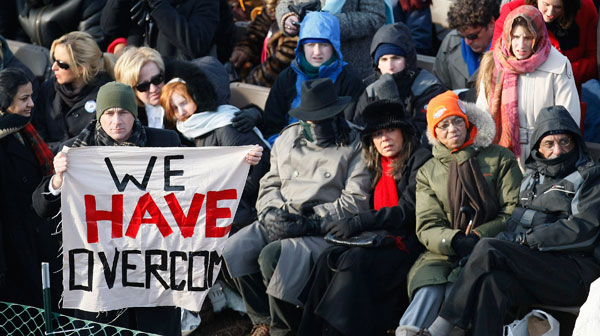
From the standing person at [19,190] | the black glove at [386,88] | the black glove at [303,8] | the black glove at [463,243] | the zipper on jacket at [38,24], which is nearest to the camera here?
the black glove at [463,243]

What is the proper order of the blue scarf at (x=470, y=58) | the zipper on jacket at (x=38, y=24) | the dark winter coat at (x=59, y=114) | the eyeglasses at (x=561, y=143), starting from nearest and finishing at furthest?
the eyeglasses at (x=561, y=143)
the blue scarf at (x=470, y=58)
the dark winter coat at (x=59, y=114)
the zipper on jacket at (x=38, y=24)

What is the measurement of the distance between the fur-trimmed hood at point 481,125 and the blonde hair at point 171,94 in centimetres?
242

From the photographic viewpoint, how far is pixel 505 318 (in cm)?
681

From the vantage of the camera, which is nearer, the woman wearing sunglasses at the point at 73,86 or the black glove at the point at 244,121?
the black glove at the point at 244,121

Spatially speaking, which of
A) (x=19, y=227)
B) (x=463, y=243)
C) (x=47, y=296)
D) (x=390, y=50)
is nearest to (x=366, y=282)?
(x=463, y=243)

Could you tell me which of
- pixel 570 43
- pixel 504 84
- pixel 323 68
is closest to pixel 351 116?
pixel 323 68

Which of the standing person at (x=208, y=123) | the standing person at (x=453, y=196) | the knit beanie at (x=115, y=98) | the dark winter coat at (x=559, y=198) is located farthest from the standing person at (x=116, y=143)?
the dark winter coat at (x=559, y=198)

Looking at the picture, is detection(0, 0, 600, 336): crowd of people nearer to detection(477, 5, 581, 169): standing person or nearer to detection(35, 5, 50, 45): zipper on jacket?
detection(477, 5, 581, 169): standing person

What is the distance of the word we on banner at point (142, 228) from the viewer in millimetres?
6820

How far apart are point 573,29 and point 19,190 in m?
4.43

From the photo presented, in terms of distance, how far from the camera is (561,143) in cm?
673

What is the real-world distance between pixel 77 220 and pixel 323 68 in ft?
8.74

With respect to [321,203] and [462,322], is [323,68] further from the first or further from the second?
[462,322]

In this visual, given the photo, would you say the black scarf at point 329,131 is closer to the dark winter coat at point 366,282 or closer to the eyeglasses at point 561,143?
the dark winter coat at point 366,282
